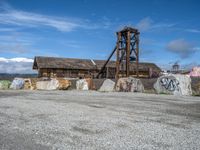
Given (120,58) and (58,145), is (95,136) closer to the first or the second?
(58,145)

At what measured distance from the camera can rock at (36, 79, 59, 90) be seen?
3362cm

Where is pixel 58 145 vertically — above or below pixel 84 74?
below

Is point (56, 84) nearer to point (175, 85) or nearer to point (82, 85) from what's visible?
point (82, 85)

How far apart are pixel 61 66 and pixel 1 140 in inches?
1716

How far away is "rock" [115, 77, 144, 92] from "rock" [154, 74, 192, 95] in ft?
7.51

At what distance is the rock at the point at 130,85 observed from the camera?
86.8 feet

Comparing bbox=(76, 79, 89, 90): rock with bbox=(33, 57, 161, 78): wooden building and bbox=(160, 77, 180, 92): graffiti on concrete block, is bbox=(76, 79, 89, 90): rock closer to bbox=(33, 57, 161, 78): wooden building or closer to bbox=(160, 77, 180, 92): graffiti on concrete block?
bbox=(160, 77, 180, 92): graffiti on concrete block

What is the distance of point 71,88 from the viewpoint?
113ft

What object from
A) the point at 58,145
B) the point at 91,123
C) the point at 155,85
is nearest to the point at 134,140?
the point at 58,145

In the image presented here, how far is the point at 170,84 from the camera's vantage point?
23.7m

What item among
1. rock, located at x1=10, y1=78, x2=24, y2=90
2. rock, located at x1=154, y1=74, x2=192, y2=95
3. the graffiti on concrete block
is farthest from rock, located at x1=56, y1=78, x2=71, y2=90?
the graffiti on concrete block

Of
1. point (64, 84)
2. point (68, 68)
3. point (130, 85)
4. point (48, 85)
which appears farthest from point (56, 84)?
point (68, 68)

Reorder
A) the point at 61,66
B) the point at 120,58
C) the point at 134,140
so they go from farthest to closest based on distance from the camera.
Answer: the point at 61,66, the point at 120,58, the point at 134,140

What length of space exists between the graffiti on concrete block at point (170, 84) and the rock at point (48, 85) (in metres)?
13.2
